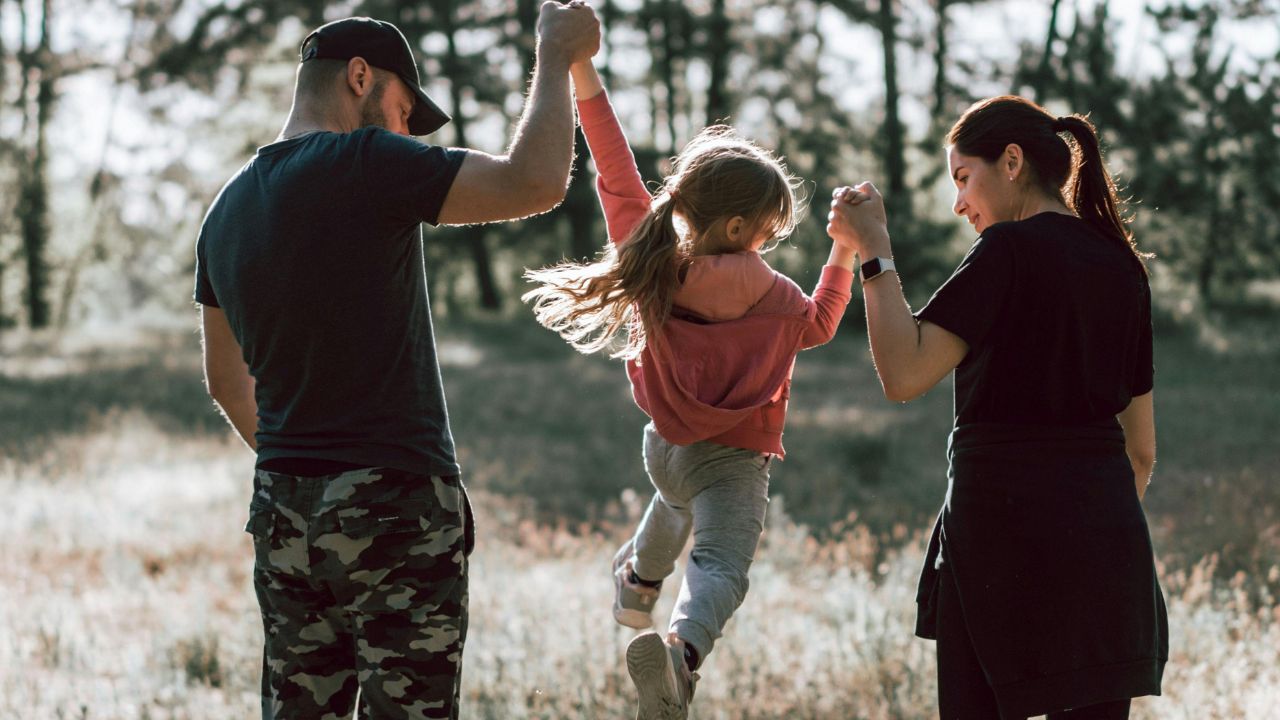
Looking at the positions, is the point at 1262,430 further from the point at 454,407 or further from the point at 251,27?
the point at 251,27

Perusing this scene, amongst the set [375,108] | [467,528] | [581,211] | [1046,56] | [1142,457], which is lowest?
[467,528]

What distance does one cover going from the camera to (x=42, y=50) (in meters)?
31.4

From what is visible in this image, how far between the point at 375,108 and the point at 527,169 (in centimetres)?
59

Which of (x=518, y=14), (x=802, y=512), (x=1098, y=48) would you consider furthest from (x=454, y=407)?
(x=1098, y=48)

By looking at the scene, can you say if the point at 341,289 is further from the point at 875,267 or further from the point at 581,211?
the point at 581,211

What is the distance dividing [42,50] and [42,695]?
102ft

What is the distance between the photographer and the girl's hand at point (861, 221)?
3211mm

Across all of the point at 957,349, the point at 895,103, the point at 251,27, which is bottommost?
the point at 957,349

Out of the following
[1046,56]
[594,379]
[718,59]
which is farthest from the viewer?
[718,59]

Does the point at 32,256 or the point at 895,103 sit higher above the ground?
the point at 895,103

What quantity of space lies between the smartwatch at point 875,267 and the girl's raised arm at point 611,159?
2.88 feet

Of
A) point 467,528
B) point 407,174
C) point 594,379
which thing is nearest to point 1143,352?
point 467,528

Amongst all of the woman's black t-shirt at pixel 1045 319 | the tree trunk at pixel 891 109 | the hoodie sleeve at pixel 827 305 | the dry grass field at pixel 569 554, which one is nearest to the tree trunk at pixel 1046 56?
the tree trunk at pixel 891 109

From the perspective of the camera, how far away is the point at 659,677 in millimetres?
3207
